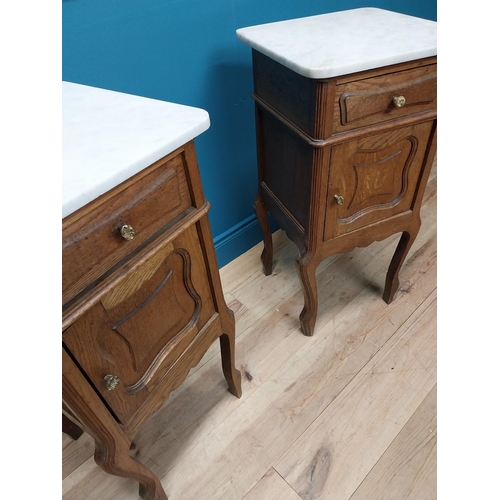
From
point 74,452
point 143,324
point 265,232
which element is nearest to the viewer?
point 143,324

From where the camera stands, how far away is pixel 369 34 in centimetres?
81

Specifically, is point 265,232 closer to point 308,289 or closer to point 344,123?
point 308,289

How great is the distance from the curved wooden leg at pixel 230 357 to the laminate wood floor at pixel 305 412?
59 mm

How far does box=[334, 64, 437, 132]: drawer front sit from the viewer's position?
730mm

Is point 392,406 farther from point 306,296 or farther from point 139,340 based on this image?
point 139,340

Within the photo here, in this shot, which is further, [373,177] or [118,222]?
[373,177]

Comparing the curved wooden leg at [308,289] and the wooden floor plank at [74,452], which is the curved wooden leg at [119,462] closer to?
the wooden floor plank at [74,452]

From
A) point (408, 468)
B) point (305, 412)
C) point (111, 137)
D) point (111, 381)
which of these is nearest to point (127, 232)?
point (111, 137)

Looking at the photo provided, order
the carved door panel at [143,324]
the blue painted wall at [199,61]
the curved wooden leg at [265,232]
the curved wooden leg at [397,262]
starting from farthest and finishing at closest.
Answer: the curved wooden leg at [265,232], the curved wooden leg at [397,262], the blue painted wall at [199,61], the carved door panel at [143,324]

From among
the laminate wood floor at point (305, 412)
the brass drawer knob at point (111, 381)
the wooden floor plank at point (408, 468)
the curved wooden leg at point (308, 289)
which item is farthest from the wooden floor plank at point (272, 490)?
the brass drawer knob at point (111, 381)

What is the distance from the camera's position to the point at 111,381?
1.89ft

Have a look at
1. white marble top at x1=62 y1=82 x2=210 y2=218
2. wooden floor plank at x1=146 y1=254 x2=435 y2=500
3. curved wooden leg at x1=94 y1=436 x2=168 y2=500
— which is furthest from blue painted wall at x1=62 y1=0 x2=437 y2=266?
curved wooden leg at x1=94 y1=436 x2=168 y2=500

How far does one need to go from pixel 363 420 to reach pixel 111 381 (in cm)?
73

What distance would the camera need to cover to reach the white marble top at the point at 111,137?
43 cm
